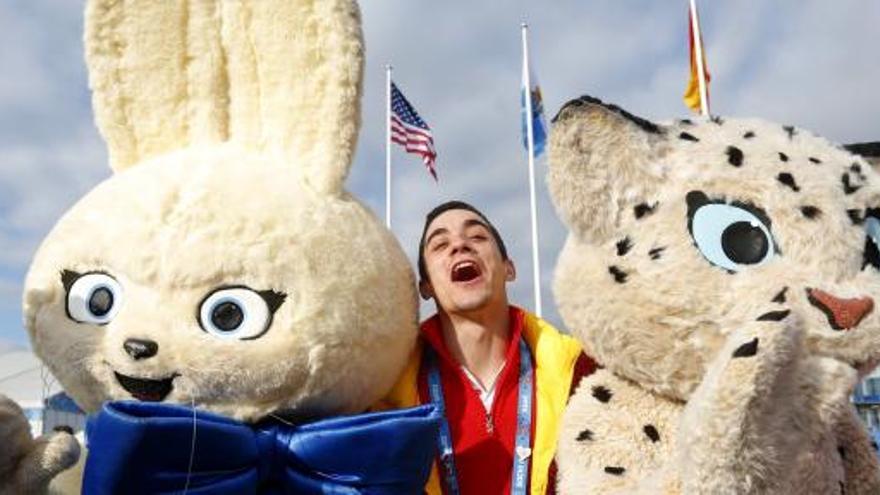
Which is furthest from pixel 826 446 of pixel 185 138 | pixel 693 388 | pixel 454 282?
pixel 185 138

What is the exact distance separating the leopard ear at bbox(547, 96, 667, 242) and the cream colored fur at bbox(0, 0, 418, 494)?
73 cm

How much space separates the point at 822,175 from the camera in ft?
7.02

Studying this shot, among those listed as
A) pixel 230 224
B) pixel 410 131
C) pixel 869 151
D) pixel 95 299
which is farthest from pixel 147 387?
pixel 410 131

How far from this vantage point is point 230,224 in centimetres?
242

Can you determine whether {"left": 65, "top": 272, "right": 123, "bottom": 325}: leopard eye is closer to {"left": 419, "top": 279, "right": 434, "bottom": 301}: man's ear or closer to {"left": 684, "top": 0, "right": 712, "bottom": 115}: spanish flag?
{"left": 419, "top": 279, "right": 434, "bottom": 301}: man's ear

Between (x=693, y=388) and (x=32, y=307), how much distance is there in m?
2.03

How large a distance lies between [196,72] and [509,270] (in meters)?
1.54

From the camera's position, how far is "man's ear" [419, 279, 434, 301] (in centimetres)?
331

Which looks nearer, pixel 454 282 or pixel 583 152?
pixel 583 152

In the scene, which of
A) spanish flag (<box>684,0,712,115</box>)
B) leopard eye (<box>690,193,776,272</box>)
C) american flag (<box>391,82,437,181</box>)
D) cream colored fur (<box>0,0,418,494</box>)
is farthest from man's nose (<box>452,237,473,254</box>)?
american flag (<box>391,82,437,181</box>)

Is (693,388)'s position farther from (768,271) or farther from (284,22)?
(284,22)

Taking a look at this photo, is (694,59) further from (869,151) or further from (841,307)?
(841,307)

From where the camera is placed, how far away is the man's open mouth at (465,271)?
3.18 m

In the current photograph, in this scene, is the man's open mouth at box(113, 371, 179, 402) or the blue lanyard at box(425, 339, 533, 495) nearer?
the man's open mouth at box(113, 371, 179, 402)
